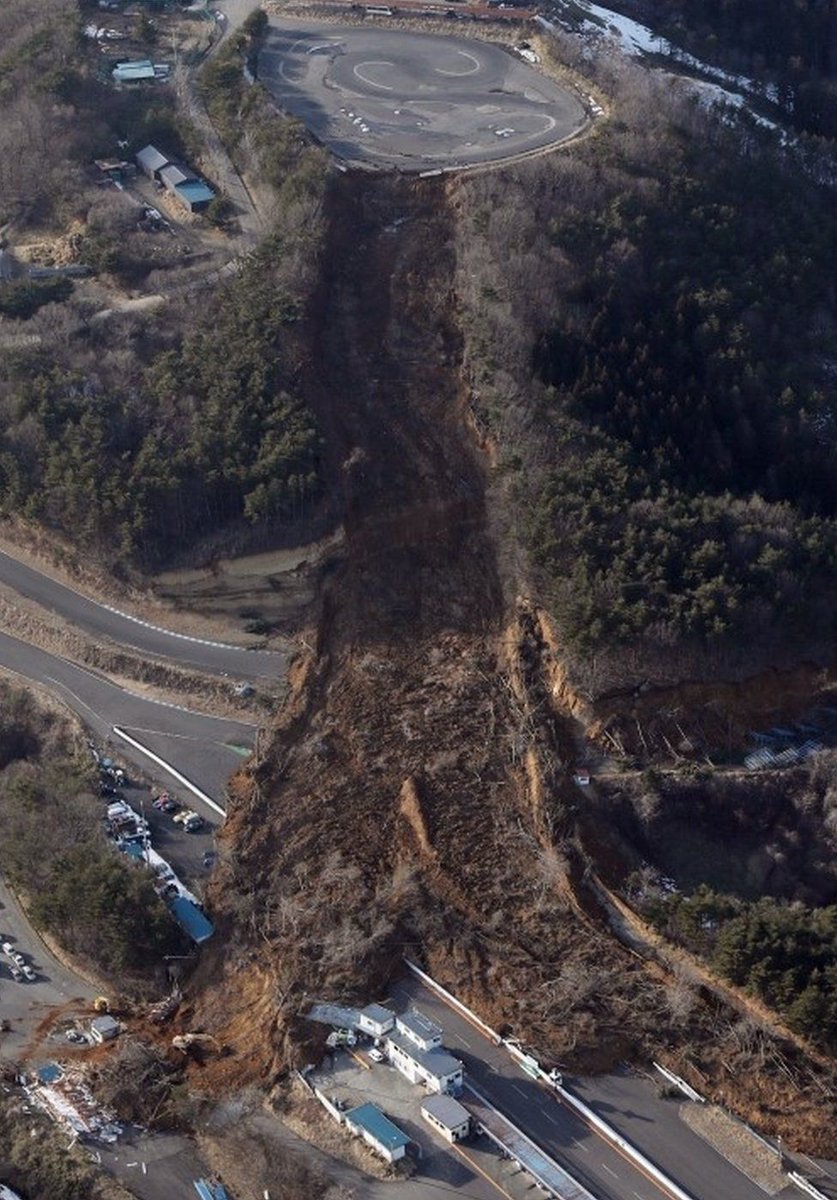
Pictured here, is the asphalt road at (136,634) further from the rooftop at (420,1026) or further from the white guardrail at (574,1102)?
the rooftop at (420,1026)

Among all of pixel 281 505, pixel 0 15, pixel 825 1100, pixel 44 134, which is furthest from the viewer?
pixel 0 15

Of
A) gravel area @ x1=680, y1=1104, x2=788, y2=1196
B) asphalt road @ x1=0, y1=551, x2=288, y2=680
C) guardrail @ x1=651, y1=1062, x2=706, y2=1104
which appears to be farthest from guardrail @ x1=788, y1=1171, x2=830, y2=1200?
asphalt road @ x1=0, y1=551, x2=288, y2=680

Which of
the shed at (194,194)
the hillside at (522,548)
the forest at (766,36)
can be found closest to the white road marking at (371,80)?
the hillside at (522,548)

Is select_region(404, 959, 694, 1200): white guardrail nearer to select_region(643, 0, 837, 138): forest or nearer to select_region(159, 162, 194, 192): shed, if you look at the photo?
select_region(159, 162, 194, 192): shed

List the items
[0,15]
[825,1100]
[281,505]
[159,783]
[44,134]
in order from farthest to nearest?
[0,15] < [44,134] < [281,505] < [159,783] < [825,1100]

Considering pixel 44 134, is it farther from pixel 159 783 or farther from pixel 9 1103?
pixel 9 1103

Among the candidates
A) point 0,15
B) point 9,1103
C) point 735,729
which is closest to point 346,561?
point 735,729

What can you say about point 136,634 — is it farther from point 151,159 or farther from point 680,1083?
point 680,1083
